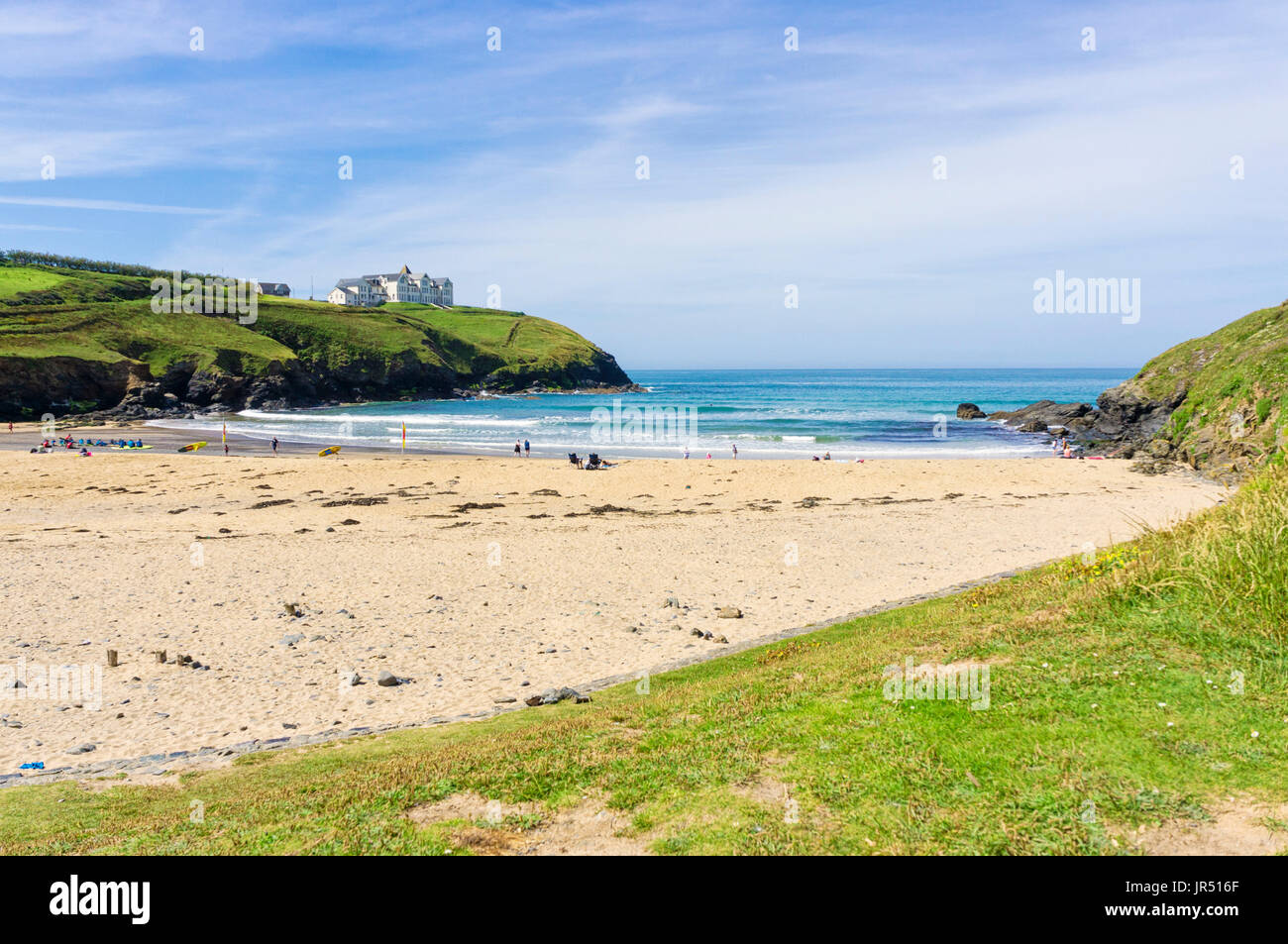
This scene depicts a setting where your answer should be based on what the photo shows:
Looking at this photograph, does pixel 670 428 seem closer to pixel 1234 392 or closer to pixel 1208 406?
pixel 1208 406

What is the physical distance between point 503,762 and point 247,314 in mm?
140430

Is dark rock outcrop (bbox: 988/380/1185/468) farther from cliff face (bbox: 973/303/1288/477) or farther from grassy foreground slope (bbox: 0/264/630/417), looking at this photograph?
grassy foreground slope (bbox: 0/264/630/417)

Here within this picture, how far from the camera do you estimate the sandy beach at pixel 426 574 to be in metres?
13.2

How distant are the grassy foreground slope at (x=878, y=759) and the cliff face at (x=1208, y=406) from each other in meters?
26.3

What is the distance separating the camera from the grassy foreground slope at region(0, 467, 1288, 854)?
244 inches

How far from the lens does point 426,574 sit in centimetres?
2155

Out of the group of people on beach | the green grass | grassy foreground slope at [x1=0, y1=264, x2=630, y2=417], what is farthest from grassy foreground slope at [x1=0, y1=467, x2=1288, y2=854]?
grassy foreground slope at [x1=0, y1=264, x2=630, y2=417]

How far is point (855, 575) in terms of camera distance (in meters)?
21.2

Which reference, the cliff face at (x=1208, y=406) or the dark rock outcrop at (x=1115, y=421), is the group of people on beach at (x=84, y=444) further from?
the dark rock outcrop at (x=1115, y=421)

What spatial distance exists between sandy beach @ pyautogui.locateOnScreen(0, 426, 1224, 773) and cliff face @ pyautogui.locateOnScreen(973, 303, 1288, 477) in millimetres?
4433

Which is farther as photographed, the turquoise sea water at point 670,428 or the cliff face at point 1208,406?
the turquoise sea water at point 670,428

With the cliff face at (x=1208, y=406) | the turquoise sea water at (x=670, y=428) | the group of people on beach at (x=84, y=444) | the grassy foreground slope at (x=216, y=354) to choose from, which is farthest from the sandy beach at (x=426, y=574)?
the grassy foreground slope at (x=216, y=354)
